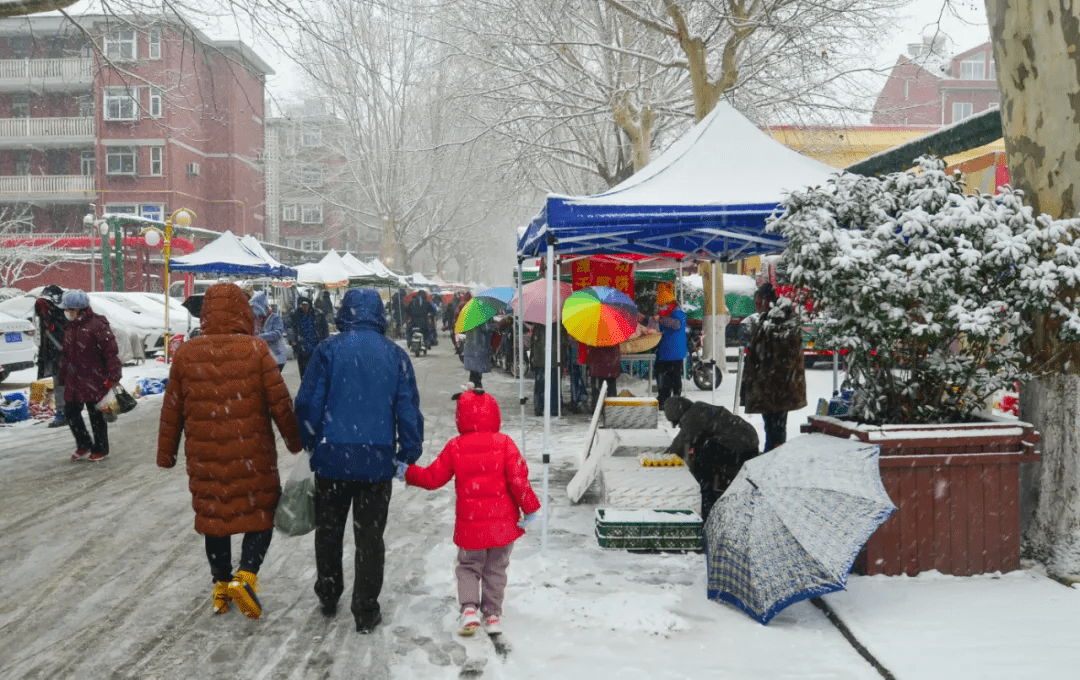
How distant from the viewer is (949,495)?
4.79 m

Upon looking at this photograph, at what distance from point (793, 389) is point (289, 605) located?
4.59 m

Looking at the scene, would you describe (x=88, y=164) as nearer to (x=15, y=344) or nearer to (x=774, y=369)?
(x=15, y=344)

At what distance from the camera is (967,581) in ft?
15.6

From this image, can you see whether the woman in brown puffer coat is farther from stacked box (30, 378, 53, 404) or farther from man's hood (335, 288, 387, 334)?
stacked box (30, 378, 53, 404)

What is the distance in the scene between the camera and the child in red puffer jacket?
4.10 meters

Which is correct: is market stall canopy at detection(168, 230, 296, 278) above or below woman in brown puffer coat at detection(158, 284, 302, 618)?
above

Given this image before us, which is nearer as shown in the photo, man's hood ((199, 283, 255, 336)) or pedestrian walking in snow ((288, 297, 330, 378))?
man's hood ((199, 283, 255, 336))

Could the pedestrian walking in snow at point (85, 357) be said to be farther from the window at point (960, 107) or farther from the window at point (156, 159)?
the window at point (960, 107)

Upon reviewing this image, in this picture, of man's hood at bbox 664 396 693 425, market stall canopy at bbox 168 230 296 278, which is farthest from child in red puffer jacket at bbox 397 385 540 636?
market stall canopy at bbox 168 230 296 278

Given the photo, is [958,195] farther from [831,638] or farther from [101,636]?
[101,636]

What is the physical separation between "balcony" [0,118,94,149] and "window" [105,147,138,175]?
4.12 feet

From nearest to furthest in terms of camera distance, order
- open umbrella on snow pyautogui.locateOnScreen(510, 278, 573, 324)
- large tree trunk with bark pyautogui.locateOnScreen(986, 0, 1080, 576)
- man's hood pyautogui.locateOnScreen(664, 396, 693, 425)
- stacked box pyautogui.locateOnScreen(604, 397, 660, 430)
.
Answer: large tree trunk with bark pyautogui.locateOnScreen(986, 0, 1080, 576), man's hood pyautogui.locateOnScreen(664, 396, 693, 425), stacked box pyautogui.locateOnScreen(604, 397, 660, 430), open umbrella on snow pyautogui.locateOnScreen(510, 278, 573, 324)

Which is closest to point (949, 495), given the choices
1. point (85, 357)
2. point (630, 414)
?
point (630, 414)

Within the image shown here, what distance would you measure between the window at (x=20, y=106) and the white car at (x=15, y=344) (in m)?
32.7
